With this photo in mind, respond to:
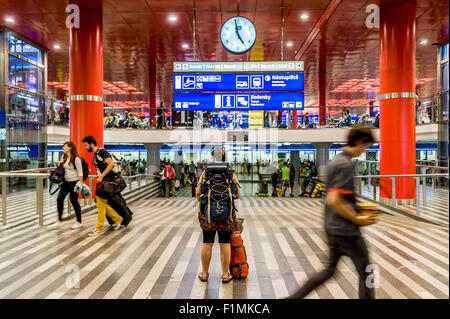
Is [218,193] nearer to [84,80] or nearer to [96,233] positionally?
[96,233]

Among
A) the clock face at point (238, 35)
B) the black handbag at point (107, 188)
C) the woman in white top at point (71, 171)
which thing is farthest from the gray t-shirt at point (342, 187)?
the clock face at point (238, 35)

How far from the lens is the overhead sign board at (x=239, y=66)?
8789 mm

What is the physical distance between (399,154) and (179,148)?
18.6 metres

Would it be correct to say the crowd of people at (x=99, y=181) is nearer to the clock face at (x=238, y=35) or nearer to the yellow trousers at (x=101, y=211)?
the yellow trousers at (x=101, y=211)

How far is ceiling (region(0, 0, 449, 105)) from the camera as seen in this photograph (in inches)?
413

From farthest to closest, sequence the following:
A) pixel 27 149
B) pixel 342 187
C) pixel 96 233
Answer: pixel 27 149 < pixel 96 233 < pixel 342 187

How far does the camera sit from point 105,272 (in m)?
4.03

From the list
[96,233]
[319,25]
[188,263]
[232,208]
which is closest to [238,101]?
[96,233]

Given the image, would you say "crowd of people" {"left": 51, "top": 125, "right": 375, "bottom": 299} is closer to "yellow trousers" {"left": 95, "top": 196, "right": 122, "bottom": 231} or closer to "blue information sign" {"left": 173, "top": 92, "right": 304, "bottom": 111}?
"yellow trousers" {"left": 95, "top": 196, "right": 122, "bottom": 231}

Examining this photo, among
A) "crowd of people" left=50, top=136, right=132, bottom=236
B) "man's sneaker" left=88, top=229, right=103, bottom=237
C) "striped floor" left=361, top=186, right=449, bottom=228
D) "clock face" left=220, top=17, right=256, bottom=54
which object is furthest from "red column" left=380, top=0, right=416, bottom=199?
"man's sneaker" left=88, top=229, right=103, bottom=237

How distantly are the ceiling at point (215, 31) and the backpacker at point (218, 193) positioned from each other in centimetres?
622

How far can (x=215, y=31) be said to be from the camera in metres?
13.0

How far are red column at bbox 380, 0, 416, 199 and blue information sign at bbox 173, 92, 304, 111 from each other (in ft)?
7.95

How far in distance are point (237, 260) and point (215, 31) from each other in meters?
10.8
